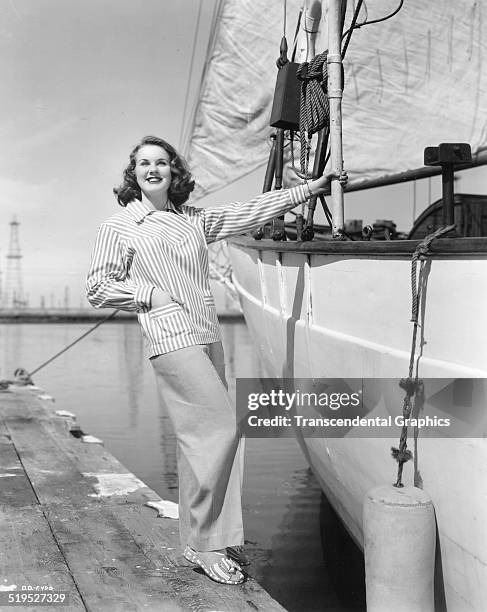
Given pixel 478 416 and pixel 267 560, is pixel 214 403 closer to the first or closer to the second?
pixel 478 416

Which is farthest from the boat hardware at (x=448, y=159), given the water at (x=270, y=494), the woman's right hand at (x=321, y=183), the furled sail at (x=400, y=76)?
the furled sail at (x=400, y=76)

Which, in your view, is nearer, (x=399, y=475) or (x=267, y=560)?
(x=399, y=475)

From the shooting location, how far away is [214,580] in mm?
3154

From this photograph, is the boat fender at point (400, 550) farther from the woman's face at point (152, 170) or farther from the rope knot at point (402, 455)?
the woman's face at point (152, 170)

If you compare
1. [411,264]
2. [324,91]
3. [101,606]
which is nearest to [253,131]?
[324,91]

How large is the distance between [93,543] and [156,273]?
154 cm

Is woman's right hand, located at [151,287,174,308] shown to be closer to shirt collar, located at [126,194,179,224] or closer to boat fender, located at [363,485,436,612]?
shirt collar, located at [126,194,179,224]

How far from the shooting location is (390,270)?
328cm

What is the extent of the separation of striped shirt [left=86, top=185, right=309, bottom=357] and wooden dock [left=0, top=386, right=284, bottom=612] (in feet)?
3.35

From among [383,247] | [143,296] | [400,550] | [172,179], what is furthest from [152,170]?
[400,550]

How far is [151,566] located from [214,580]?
14.8 inches

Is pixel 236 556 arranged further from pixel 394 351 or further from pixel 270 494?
pixel 270 494

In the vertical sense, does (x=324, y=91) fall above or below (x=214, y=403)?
above

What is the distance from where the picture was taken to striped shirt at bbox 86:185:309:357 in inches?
118
